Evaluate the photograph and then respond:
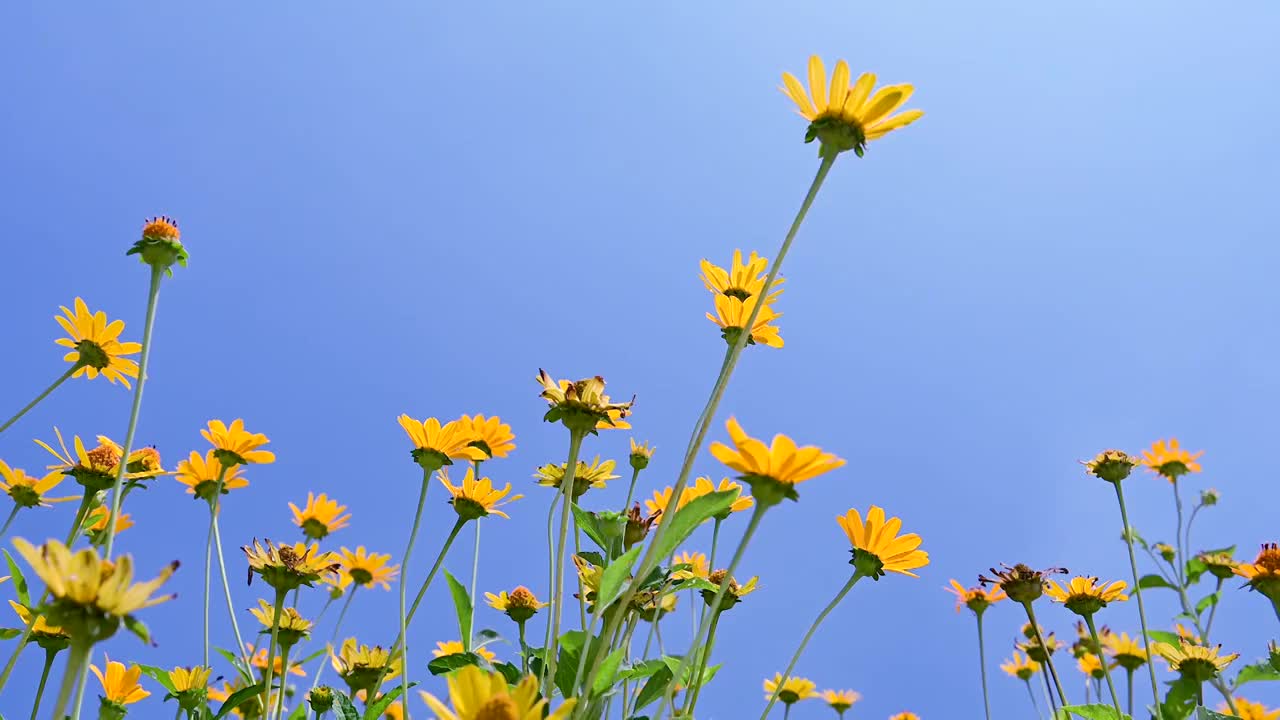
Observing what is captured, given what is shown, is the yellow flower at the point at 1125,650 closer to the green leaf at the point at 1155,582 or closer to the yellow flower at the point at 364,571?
the green leaf at the point at 1155,582

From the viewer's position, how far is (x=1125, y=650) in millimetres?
4508

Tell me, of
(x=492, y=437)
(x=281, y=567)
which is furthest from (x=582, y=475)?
(x=281, y=567)

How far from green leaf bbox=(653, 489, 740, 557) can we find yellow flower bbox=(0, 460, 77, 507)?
2.39m

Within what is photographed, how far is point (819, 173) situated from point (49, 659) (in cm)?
282

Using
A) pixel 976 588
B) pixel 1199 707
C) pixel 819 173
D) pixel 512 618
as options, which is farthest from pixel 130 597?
pixel 976 588

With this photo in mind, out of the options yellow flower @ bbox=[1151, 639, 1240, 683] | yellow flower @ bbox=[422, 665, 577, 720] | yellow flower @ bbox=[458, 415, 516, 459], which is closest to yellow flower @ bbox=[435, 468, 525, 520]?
yellow flower @ bbox=[458, 415, 516, 459]

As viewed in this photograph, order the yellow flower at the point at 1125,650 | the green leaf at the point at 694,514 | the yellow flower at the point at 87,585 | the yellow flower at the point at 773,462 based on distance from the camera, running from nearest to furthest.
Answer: the yellow flower at the point at 87,585
the yellow flower at the point at 773,462
the green leaf at the point at 694,514
the yellow flower at the point at 1125,650

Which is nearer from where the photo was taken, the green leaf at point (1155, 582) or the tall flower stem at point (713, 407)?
the tall flower stem at point (713, 407)

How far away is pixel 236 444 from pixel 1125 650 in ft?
15.6

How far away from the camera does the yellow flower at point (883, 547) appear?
2.27 metres

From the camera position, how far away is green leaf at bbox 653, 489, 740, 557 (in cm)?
164

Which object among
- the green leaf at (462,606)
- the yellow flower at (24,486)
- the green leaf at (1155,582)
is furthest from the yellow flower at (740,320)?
the green leaf at (1155,582)

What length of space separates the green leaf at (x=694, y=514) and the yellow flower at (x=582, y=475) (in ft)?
4.21

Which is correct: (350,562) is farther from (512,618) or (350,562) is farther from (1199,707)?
(1199,707)
